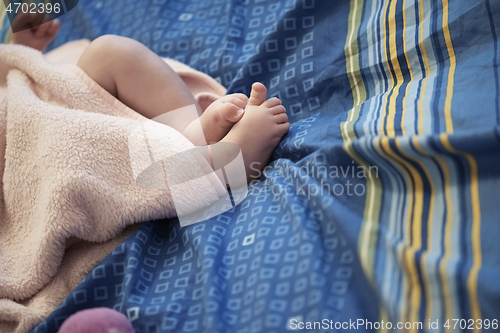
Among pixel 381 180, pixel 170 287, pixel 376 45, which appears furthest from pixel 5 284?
pixel 376 45

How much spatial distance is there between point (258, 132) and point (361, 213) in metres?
0.26

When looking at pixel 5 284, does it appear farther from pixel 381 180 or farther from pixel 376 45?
pixel 376 45

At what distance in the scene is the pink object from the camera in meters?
0.48

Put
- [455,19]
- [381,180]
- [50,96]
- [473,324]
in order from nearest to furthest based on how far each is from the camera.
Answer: [473,324]
[381,180]
[455,19]
[50,96]

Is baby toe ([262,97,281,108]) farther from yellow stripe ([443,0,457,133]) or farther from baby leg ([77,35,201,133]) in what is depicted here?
yellow stripe ([443,0,457,133])

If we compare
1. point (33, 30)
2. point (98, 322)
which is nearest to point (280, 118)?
point (98, 322)

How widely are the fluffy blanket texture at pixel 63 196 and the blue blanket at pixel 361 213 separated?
Answer: 0.15 feet

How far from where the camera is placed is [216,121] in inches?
27.9

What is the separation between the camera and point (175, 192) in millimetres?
610

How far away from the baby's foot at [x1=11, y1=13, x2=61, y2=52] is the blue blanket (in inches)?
22.6

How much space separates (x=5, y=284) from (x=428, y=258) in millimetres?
563

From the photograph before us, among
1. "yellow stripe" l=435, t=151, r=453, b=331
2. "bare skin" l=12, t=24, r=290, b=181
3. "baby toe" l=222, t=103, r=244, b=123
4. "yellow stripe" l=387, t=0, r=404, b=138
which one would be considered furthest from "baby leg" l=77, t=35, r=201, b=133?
"yellow stripe" l=435, t=151, r=453, b=331

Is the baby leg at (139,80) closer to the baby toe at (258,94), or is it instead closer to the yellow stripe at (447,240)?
the baby toe at (258,94)

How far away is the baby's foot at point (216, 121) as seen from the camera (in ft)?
2.29
